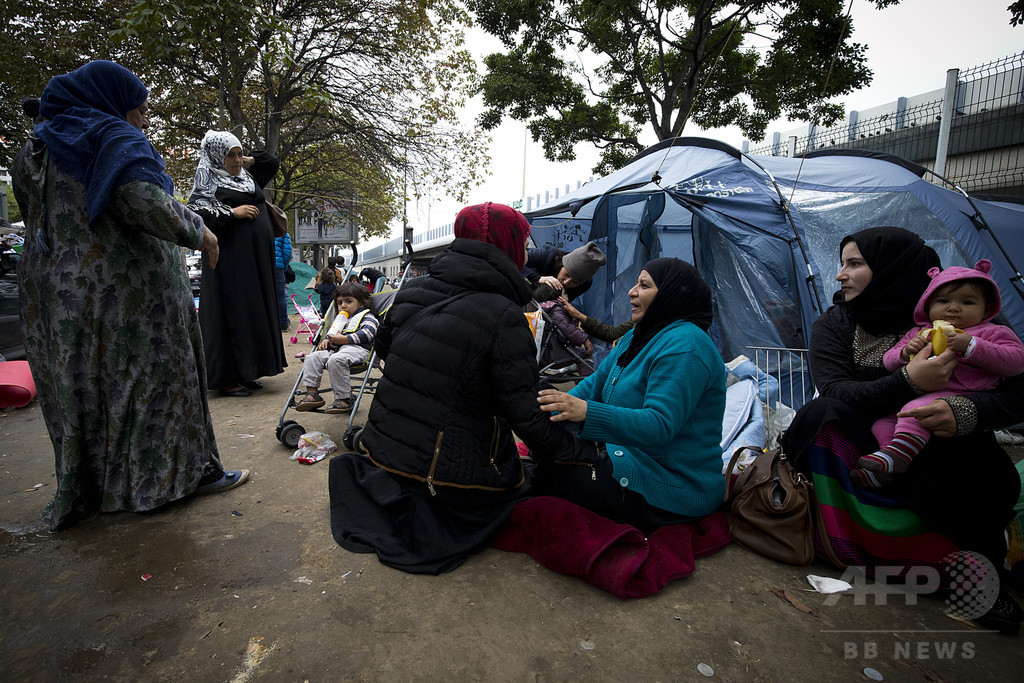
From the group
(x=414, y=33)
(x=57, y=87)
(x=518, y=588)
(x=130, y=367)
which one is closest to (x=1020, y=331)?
(x=518, y=588)

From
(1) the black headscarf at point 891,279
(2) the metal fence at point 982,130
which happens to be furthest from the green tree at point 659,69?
(1) the black headscarf at point 891,279

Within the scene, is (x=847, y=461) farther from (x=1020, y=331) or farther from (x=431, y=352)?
(x=1020, y=331)

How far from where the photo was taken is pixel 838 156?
536cm

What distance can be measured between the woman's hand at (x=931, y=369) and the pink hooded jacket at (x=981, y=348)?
0.08 metres

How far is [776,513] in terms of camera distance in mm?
2275

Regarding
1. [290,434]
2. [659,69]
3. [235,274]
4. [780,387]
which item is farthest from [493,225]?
[659,69]

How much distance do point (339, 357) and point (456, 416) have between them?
2.29 m

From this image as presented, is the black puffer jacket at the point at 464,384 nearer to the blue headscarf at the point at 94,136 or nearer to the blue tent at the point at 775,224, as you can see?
the blue headscarf at the point at 94,136

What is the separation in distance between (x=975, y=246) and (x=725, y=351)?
2227mm

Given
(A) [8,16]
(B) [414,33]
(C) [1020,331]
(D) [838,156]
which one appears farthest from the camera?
(B) [414,33]

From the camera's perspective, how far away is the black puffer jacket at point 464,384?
6.53 feet

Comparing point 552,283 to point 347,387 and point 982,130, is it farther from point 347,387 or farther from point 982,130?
point 982,130

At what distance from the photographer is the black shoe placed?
6.06 ft

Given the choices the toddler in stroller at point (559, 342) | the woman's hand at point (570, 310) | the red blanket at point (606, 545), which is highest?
the woman's hand at point (570, 310)
